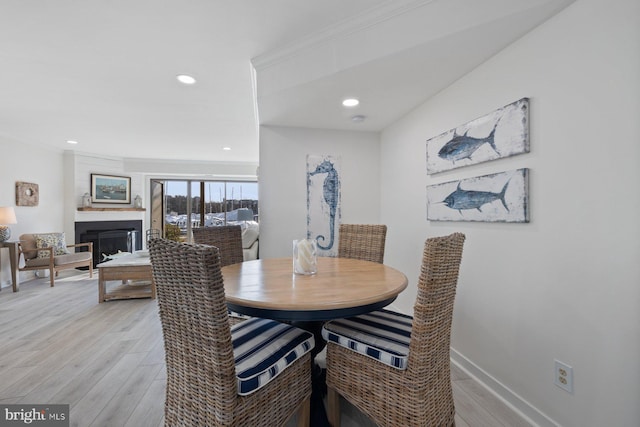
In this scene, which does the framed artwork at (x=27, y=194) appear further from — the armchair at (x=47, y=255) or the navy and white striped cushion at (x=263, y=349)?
the navy and white striped cushion at (x=263, y=349)

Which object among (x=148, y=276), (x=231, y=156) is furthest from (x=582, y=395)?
(x=231, y=156)

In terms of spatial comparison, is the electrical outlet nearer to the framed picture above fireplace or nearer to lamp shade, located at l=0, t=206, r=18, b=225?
lamp shade, located at l=0, t=206, r=18, b=225

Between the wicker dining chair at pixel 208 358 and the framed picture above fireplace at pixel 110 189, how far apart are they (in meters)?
6.33

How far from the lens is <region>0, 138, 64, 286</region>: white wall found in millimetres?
4344

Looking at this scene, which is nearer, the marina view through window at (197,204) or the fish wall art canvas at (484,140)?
the fish wall art canvas at (484,140)

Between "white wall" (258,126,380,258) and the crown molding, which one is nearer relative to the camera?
the crown molding

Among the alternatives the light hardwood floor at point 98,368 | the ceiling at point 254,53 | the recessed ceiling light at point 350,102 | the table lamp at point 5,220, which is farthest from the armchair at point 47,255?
the recessed ceiling light at point 350,102

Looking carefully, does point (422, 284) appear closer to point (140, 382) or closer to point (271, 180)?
point (140, 382)

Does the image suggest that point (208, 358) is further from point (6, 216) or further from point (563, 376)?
point (6, 216)

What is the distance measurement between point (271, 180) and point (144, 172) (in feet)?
15.3

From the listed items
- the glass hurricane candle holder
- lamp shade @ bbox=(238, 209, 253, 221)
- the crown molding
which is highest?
the crown molding

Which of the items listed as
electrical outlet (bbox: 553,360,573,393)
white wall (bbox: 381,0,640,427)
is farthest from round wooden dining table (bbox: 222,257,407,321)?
electrical outlet (bbox: 553,360,573,393)

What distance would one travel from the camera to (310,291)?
1.35 meters

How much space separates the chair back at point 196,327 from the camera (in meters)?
0.93
